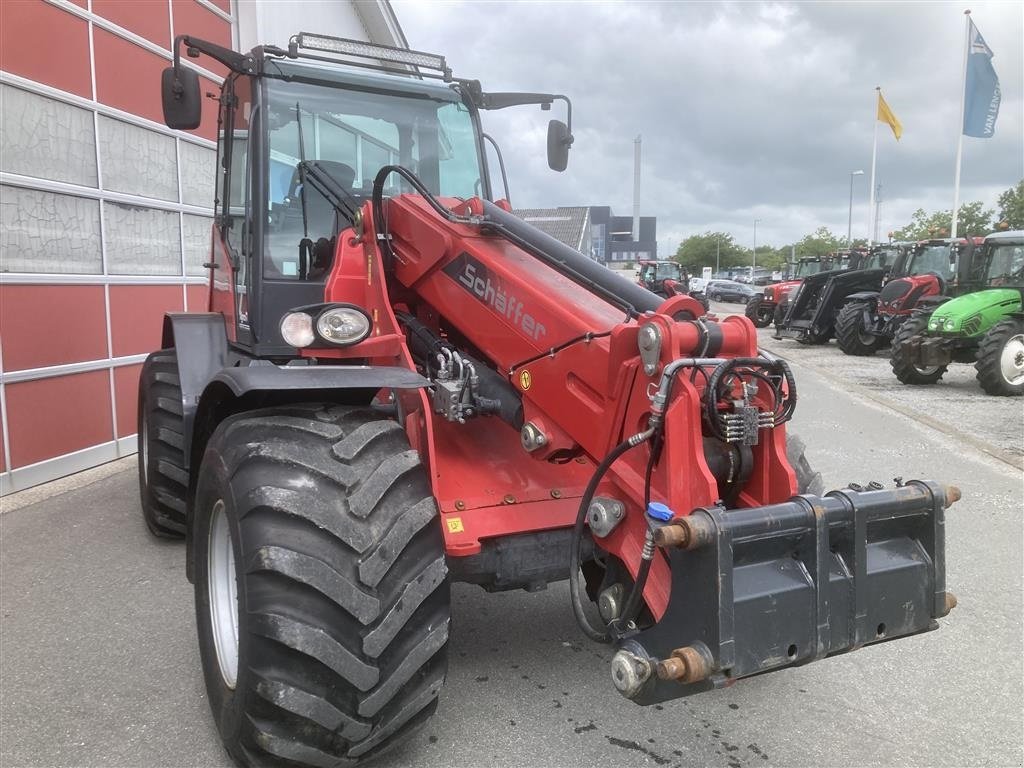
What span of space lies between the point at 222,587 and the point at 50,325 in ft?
14.5

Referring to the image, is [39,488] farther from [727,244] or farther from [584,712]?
[727,244]

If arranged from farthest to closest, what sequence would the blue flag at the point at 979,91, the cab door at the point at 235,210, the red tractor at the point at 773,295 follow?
the red tractor at the point at 773,295 → the blue flag at the point at 979,91 → the cab door at the point at 235,210

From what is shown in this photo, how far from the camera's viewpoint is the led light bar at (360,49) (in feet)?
13.3

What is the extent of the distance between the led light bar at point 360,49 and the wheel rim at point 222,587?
259 cm

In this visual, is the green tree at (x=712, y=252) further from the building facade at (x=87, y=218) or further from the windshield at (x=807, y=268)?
the building facade at (x=87, y=218)

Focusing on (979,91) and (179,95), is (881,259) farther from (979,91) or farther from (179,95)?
(179,95)

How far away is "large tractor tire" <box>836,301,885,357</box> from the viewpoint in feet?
54.4

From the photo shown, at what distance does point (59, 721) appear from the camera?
2842 mm

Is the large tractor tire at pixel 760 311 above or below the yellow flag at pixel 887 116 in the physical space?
below

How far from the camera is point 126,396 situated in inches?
283

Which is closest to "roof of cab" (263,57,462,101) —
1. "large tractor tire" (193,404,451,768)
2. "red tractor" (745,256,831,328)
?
"large tractor tire" (193,404,451,768)

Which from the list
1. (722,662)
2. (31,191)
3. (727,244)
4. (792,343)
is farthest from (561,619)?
(727,244)

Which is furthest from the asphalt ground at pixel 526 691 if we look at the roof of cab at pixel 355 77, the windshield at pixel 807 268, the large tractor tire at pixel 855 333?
the windshield at pixel 807 268

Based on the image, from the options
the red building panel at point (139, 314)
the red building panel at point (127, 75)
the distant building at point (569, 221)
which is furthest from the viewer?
the distant building at point (569, 221)
